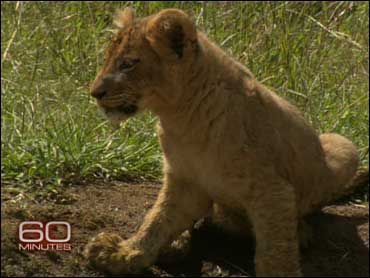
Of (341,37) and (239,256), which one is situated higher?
(341,37)

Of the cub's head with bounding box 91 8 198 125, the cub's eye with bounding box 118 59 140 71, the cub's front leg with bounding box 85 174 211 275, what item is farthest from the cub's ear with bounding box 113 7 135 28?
the cub's front leg with bounding box 85 174 211 275

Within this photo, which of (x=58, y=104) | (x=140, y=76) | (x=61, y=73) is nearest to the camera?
(x=140, y=76)

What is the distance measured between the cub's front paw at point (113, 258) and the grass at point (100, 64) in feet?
2.33

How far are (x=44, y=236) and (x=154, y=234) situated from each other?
1.85ft

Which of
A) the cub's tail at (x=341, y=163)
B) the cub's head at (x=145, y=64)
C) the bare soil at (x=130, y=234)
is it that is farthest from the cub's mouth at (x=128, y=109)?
the cub's tail at (x=341, y=163)

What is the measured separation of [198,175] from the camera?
4938 millimetres

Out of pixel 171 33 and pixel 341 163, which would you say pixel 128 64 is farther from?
pixel 341 163

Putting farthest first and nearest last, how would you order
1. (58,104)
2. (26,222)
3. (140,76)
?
(58,104) → (26,222) → (140,76)

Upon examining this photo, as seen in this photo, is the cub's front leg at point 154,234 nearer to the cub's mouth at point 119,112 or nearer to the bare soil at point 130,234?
the bare soil at point 130,234

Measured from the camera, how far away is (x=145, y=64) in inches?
189

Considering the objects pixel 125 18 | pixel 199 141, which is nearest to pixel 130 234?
pixel 199 141

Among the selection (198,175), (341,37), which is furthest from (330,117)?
(198,175)

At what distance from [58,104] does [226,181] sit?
227 centimetres

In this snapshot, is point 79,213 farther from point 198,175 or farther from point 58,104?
point 58,104
